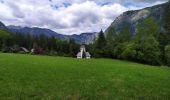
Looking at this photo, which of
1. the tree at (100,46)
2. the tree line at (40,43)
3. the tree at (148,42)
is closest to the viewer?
the tree at (148,42)

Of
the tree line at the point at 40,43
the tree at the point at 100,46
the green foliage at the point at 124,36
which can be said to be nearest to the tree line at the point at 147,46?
the tree at the point at 100,46

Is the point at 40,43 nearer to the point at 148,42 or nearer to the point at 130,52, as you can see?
the point at 130,52

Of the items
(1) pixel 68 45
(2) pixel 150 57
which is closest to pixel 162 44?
(2) pixel 150 57

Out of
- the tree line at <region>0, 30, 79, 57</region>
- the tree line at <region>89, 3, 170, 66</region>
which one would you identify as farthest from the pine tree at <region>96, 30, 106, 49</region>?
the tree line at <region>0, 30, 79, 57</region>

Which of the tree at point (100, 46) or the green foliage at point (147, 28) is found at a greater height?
the green foliage at point (147, 28)

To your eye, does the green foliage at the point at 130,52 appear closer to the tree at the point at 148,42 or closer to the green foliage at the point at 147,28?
the tree at the point at 148,42

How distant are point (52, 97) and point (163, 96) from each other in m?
5.94

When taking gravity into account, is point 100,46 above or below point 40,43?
below

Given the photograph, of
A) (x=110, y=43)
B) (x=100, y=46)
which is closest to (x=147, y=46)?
(x=110, y=43)

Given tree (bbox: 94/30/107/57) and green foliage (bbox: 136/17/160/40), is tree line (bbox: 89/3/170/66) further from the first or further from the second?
tree (bbox: 94/30/107/57)

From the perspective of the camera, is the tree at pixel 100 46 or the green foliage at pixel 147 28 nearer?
the green foliage at pixel 147 28

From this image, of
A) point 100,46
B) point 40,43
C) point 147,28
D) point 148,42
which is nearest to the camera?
point 148,42

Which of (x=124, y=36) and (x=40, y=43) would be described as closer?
(x=124, y=36)

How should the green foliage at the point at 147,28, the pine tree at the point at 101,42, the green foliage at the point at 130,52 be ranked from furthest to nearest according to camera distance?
1. the pine tree at the point at 101,42
2. the green foliage at the point at 147,28
3. the green foliage at the point at 130,52
